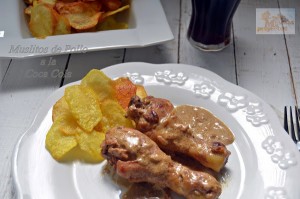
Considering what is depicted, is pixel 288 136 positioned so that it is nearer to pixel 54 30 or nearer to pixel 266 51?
pixel 266 51

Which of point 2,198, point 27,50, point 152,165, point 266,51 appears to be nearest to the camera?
point 152,165

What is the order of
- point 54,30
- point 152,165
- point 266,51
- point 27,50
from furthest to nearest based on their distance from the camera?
point 266,51
point 54,30
point 27,50
point 152,165

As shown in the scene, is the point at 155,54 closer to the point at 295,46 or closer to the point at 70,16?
the point at 70,16

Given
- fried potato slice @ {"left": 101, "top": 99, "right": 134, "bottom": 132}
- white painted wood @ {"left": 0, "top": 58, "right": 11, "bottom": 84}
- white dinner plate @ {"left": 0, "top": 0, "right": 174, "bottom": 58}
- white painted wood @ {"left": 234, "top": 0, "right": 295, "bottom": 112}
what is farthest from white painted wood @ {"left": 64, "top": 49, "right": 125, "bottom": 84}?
white painted wood @ {"left": 234, "top": 0, "right": 295, "bottom": 112}

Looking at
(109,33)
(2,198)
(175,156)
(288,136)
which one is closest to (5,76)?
(109,33)

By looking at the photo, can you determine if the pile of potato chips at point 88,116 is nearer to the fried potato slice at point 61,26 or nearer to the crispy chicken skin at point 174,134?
the crispy chicken skin at point 174,134

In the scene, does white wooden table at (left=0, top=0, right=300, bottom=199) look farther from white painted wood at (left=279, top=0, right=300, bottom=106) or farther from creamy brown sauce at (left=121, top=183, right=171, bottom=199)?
creamy brown sauce at (left=121, top=183, right=171, bottom=199)
